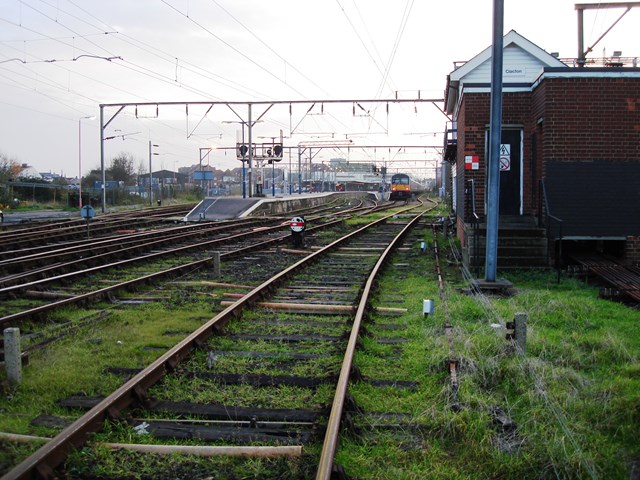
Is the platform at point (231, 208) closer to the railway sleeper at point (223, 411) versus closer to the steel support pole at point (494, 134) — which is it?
the steel support pole at point (494, 134)

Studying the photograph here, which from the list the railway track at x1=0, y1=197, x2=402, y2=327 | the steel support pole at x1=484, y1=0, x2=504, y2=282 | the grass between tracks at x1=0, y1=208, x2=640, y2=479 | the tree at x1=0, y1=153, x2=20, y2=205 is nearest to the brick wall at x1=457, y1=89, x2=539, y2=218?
the steel support pole at x1=484, y1=0, x2=504, y2=282

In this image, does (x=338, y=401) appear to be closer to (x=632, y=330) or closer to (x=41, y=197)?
(x=632, y=330)

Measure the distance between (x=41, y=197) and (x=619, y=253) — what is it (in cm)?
4919

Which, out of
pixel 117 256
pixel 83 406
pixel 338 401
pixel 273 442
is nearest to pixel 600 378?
pixel 338 401

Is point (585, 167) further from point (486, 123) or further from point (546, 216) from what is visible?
point (486, 123)

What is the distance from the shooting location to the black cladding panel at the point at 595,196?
12.9 metres

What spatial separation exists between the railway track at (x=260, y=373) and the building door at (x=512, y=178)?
6735mm

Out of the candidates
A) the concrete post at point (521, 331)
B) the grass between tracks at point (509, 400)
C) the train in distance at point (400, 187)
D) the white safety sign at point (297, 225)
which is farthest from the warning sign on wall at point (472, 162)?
the train in distance at point (400, 187)

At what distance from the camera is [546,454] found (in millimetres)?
4148

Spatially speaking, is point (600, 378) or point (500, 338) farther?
point (500, 338)

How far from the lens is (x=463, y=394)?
5.22 meters

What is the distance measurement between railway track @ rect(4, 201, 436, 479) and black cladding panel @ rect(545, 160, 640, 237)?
535cm

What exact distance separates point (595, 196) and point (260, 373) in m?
9.64

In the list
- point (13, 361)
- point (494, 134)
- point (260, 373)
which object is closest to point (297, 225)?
point (494, 134)
